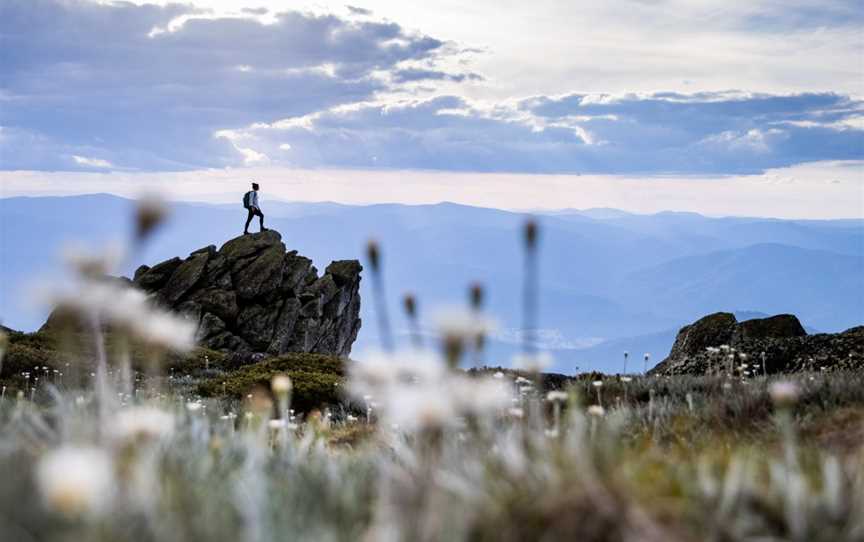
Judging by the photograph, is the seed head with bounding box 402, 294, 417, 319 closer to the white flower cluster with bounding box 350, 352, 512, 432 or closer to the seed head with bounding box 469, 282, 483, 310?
the white flower cluster with bounding box 350, 352, 512, 432

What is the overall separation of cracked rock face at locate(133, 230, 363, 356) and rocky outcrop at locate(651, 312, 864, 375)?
81.4 feet

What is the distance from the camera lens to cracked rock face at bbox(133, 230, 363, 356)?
140 feet

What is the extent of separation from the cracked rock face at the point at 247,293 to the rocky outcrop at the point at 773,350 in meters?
24.8

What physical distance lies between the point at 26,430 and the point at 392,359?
2.14 meters

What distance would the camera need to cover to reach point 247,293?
44.4 m

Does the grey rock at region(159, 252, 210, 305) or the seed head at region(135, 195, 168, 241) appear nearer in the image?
the seed head at region(135, 195, 168, 241)

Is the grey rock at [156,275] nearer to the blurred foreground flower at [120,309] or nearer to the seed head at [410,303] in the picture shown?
the blurred foreground flower at [120,309]

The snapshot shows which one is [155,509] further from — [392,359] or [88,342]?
[88,342]

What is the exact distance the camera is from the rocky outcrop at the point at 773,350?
59.6 ft

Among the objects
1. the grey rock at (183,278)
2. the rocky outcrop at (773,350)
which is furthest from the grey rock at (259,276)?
the rocky outcrop at (773,350)

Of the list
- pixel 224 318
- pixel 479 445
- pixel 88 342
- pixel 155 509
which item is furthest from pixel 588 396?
pixel 224 318

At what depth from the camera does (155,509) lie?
2.89 m

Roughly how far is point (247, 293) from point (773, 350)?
30.4 meters

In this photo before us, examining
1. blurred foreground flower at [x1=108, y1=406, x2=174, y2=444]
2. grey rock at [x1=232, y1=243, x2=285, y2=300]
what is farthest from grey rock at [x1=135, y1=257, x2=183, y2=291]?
blurred foreground flower at [x1=108, y1=406, x2=174, y2=444]
